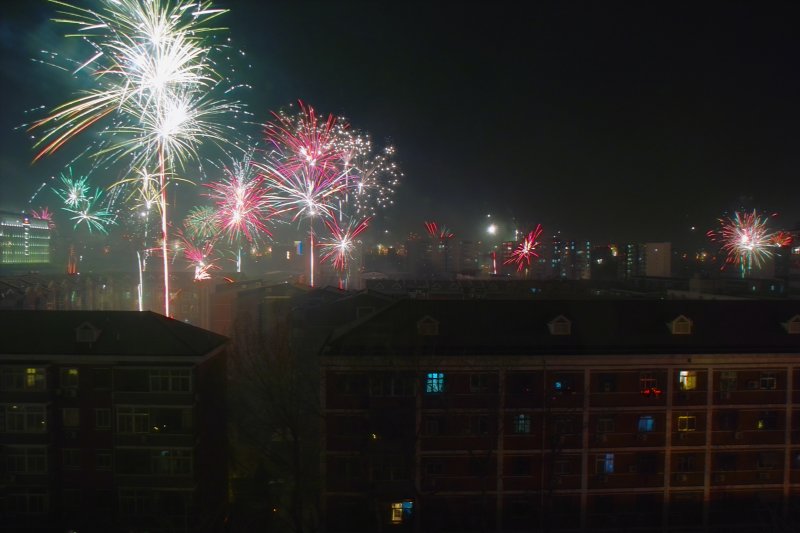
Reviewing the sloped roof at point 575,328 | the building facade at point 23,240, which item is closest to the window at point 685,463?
the sloped roof at point 575,328

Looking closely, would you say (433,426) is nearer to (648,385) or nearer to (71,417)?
(648,385)

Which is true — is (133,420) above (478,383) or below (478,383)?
below

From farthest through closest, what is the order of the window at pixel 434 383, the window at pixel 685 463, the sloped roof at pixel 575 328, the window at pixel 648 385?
1. the window at pixel 685 463
2. the window at pixel 648 385
3. the sloped roof at pixel 575 328
4. the window at pixel 434 383

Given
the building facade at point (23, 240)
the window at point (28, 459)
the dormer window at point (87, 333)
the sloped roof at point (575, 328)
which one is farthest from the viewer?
the building facade at point (23, 240)

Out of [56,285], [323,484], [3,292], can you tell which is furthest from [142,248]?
[323,484]

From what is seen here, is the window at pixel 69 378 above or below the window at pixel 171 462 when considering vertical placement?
above

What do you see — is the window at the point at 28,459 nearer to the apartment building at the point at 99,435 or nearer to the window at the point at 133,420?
the apartment building at the point at 99,435

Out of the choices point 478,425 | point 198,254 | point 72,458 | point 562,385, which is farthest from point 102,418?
point 198,254
